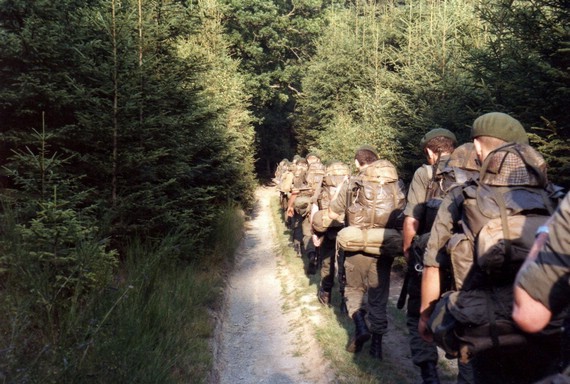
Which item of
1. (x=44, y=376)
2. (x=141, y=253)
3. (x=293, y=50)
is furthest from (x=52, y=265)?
(x=293, y=50)

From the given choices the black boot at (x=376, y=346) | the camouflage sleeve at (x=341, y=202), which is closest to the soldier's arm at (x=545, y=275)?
the black boot at (x=376, y=346)

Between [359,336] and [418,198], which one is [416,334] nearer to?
[359,336]

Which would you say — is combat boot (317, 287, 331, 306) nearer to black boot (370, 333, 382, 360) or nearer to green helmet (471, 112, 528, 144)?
black boot (370, 333, 382, 360)

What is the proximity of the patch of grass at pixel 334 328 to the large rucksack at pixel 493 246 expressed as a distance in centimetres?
229

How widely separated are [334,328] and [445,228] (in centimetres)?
366

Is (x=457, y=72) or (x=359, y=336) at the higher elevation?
(x=457, y=72)

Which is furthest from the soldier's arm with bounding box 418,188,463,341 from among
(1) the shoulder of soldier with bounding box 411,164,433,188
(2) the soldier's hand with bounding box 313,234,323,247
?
(2) the soldier's hand with bounding box 313,234,323,247

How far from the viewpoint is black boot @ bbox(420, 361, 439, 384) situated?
4.10m

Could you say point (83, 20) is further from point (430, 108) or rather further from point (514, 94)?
point (430, 108)

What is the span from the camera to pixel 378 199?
17.2 ft

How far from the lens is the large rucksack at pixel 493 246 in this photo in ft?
7.46

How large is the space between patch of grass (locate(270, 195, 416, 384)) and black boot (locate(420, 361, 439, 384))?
0.41m

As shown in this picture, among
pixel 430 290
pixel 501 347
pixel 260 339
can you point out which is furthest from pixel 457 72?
pixel 501 347

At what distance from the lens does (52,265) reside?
3471mm
